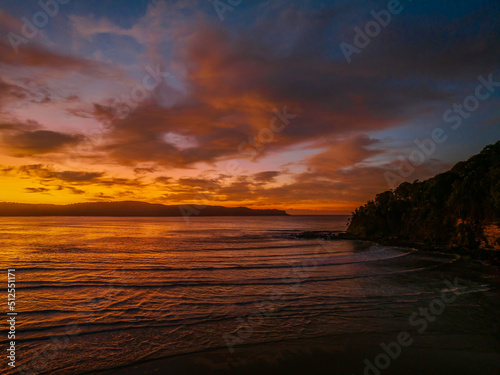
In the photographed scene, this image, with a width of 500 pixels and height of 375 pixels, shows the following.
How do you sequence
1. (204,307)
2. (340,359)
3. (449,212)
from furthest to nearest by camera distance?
(449,212), (204,307), (340,359)

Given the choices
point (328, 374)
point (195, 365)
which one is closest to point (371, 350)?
point (328, 374)

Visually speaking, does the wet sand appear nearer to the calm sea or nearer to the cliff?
the calm sea

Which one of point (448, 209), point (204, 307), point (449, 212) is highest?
point (448, 209)

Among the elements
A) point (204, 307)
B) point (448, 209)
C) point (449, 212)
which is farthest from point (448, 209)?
point (204, 307)

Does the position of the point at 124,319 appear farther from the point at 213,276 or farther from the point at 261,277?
the point at 261,277

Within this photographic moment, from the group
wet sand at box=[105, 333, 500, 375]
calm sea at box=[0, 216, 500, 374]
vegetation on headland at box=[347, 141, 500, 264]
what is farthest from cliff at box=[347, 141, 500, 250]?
wet sand at box=[105, 333, 500, 375]

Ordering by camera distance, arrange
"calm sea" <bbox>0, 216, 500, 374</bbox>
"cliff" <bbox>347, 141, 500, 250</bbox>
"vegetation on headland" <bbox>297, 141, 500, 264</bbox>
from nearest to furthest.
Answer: "calm sea" <bbox>0, 216, 500, 374</bbox>, "vegetation on headland" <bbox>297, 141, 500, 264</bbox>, "cliff" <bbox>347, 141, 500, 250</bbox>

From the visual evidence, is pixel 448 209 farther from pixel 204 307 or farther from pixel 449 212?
pixel 204 307

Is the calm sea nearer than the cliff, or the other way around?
the calm sea

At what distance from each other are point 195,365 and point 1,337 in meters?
8.33

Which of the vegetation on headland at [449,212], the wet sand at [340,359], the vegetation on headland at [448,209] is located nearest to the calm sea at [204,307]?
the wet sand at [340,359]

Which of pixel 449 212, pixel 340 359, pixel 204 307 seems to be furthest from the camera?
pixel 449 212

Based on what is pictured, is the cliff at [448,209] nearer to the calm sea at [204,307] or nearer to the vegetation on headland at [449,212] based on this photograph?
the vegetation on headland at [449,212]

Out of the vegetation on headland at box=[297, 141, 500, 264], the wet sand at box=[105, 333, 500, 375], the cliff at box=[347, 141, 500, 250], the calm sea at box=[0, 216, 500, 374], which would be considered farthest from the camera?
the cliff at box=[347, 141, 500, 250]
